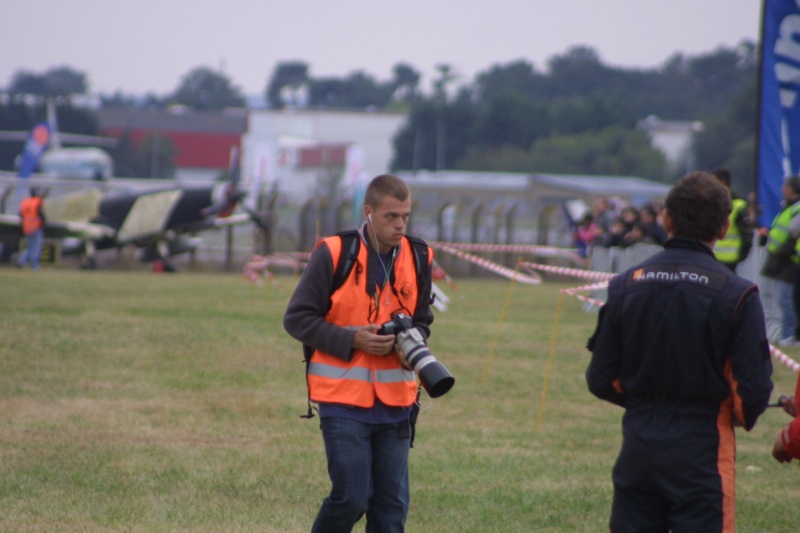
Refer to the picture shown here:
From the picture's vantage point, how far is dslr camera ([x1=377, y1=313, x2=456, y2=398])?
12.7 ft

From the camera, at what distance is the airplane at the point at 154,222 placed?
93.2 feet

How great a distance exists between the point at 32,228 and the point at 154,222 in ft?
11.4

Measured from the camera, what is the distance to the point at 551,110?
92.8 meters

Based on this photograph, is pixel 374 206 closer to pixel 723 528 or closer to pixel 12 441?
pixel 723 528

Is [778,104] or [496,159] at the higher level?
[778,104]

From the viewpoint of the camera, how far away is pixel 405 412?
4223 millimetres

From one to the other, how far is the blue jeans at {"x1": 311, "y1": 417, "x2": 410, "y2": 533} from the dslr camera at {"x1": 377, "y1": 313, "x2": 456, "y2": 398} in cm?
35

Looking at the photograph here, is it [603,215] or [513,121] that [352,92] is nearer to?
[513,121]

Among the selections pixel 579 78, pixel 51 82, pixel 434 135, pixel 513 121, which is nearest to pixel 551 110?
pixel 513 121

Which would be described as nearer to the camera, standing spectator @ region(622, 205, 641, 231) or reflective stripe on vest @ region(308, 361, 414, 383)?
reflective stripe on vest @ region(308, 361, 414, 383)

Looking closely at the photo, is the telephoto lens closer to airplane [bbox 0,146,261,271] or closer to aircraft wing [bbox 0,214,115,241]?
airplane [bbox 0,146,261,271]

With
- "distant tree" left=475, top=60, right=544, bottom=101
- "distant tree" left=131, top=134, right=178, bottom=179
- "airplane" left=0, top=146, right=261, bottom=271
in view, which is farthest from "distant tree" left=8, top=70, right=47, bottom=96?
"airplane" left=0, top=146, right=261, bottom=271

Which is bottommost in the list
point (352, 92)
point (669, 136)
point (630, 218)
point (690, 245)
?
point (630, 218)

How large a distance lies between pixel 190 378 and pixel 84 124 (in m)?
91.7
